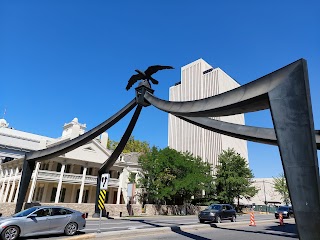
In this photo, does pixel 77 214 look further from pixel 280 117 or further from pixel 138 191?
Result: pixel 138 191

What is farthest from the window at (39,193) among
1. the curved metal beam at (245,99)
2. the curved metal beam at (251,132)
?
the curved metal beam at (245,99)

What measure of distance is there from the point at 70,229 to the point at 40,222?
1612mm

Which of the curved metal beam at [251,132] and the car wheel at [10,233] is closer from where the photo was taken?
the car wheel at [10,233]

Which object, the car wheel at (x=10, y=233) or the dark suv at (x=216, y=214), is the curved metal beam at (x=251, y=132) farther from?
the dark suv at (x=216, y=214)

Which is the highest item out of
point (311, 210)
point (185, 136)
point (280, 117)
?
point (185, 136)

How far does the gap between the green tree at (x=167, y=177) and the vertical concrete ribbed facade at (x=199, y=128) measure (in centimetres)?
Result: 6699

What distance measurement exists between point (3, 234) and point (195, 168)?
105ft

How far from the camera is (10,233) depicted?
1018cm

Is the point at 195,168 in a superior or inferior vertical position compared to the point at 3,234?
superior

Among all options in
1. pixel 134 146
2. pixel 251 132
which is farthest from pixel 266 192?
pixel 251 132

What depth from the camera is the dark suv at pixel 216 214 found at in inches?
849

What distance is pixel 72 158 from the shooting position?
33906mm

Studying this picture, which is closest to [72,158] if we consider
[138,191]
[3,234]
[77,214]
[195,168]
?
[138,191]

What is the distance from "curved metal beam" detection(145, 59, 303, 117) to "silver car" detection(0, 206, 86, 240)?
303 inches
